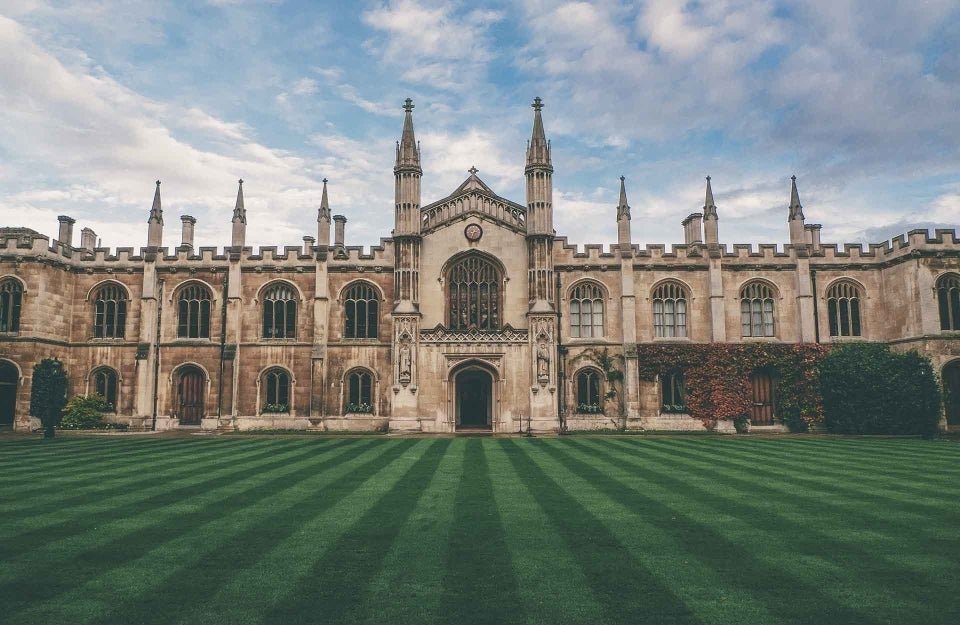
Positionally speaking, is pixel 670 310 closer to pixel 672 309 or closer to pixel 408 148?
pixel 672 309

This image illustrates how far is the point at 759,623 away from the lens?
5.72 meters

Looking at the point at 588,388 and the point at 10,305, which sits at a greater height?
the point at 10,305

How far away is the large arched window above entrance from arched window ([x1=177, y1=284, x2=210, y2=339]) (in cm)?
427

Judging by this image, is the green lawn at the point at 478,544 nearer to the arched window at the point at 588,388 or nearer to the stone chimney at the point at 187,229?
the arched window at the point at 588,388

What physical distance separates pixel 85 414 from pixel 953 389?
43.9m

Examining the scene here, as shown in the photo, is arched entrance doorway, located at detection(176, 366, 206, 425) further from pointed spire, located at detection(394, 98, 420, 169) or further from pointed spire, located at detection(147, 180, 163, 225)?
pointed spire, located at detection(394, 98, 420, 169)

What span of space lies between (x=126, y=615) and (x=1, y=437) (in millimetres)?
27150

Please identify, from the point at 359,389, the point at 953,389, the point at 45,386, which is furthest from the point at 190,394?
the point at 953,389

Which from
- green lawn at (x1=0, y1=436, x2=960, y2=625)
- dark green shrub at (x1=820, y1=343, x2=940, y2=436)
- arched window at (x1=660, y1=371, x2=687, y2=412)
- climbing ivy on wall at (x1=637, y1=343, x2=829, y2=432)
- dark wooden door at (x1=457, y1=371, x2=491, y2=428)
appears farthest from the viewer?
dark wooden door at (x1=457, y1=371, x2=491, y2=428)

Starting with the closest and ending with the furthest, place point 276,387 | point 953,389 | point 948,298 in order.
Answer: point 953,389, point 948,298, point 276,387

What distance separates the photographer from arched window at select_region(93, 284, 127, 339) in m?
33.4

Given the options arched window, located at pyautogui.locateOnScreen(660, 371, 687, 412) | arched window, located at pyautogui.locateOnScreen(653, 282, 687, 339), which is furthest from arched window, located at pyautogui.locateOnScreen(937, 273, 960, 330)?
arched window, located at pyautogui.locateOnScreen(660, 371, 687, 412)

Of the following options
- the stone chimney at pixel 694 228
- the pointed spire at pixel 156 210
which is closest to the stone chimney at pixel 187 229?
the pointed spire at pixel 156 210

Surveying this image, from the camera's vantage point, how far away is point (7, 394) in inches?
1224
